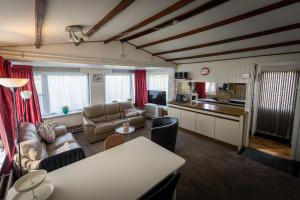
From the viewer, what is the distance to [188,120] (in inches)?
174

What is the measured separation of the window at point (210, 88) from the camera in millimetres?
4664

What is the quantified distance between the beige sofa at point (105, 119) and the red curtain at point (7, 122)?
1.57 m

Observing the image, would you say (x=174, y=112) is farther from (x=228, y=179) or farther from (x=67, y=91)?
(x=67, y=91)

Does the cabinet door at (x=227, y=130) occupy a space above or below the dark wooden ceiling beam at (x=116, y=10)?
below

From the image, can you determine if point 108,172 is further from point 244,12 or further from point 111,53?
point 111,53

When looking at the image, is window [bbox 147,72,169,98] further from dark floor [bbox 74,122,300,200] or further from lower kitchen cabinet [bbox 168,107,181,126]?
dark floor [bbox 74,122,300,200]

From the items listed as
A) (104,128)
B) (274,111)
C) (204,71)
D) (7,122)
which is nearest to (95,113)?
(104,128)

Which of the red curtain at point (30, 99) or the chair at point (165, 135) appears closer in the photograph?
the chair at point (165, 135)

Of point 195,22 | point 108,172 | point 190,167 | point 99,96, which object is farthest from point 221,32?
point 99,96

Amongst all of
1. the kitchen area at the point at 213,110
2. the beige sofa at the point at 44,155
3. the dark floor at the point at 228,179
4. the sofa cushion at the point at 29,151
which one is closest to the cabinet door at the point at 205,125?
the kitchen area at the point at 213,110

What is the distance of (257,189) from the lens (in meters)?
2.27

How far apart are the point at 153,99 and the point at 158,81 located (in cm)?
90

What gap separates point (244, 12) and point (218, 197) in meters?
2.80

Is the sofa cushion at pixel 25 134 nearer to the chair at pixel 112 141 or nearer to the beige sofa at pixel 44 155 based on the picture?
the beige sofa at pixel 44 155
